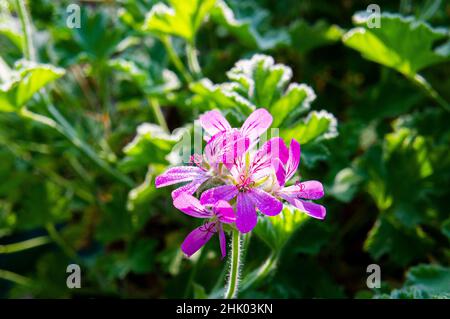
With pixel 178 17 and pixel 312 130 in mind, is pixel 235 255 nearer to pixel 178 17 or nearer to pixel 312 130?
pixel 312 130

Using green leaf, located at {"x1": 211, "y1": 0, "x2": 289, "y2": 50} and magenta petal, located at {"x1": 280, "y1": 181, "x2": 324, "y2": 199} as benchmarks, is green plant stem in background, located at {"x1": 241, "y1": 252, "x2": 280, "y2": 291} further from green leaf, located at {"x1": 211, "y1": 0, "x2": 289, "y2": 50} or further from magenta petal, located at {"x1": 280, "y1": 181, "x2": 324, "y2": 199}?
green leaf, located at {"x1": 211, "y1": 0, "x2": 289, "y2": 50}

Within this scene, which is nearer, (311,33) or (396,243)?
(396,243)

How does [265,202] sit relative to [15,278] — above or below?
below

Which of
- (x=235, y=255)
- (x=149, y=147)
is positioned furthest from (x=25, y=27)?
(x=235, y=255)

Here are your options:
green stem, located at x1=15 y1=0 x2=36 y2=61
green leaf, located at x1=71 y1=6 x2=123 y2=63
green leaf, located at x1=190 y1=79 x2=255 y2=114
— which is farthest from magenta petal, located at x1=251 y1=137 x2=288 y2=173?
green leaf, located at x1=71 y1=6 x2=123 y2=63

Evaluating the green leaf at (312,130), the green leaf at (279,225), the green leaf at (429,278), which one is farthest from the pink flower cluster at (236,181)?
the green leaf at (429,278)

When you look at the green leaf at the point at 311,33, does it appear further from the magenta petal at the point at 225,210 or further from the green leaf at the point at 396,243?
the magenta petal at the point at 225,210
